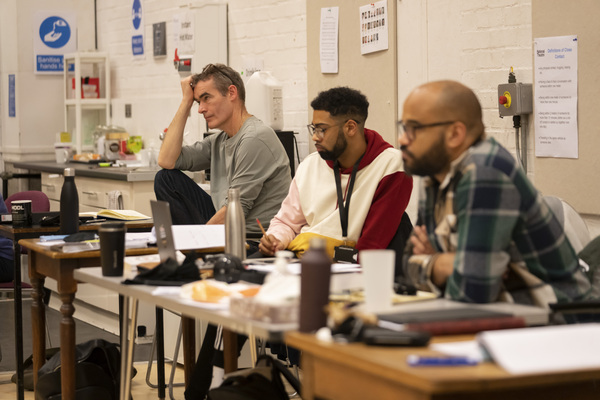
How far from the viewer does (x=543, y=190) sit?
375cm

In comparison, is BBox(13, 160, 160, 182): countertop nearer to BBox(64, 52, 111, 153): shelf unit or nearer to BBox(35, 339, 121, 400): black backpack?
BBox(64, 52, 111, 153): shelf unit

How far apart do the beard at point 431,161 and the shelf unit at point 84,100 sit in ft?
19.4

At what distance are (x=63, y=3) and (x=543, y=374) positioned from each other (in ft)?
23.9

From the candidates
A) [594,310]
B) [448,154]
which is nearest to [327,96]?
[448,154]

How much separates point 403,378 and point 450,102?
0.89 meters

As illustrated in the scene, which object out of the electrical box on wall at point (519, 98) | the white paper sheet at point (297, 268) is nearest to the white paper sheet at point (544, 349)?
the white paper sheet at point (297, 268)

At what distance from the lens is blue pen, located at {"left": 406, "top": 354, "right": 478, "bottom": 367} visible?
1627mm

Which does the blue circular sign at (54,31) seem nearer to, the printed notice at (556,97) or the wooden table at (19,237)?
the wooden table at (19,237)

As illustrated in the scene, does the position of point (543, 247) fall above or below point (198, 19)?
below

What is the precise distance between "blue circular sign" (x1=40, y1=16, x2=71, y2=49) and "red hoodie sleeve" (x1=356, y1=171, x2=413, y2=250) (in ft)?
17.8

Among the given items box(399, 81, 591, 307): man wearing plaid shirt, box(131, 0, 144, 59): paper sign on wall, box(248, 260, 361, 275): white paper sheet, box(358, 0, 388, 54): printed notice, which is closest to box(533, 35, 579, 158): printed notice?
box(358, 0, 388, 54): printed notice

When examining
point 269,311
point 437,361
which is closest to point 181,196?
point 269,311

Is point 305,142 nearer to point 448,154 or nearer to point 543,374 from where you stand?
point 448,154

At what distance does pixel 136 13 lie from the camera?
7.45 metres
